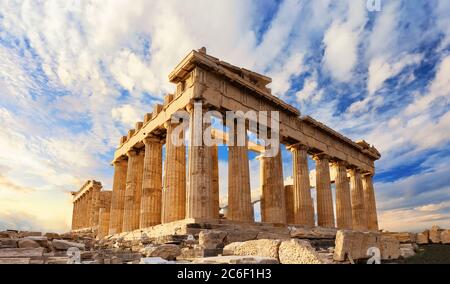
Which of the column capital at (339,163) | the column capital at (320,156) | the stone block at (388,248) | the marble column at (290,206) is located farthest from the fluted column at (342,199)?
the stone block at (388,248)

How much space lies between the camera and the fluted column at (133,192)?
24.0 m

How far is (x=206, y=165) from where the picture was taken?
57.2 feet

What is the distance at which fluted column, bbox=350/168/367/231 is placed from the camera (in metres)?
31.5

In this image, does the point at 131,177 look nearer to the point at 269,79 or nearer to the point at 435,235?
the point at 269,79

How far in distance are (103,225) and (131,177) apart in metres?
8.14

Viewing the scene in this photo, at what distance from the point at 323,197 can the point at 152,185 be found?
12859 mm

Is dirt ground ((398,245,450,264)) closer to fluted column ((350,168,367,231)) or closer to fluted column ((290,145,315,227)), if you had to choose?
fluted column ((290,145,315,227))

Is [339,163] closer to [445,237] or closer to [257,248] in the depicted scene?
[445,237]

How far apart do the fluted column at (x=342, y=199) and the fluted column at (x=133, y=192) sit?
52.7 ft

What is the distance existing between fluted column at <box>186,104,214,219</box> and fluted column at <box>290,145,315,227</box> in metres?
8.97

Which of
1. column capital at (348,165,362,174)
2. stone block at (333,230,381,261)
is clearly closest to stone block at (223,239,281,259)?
stone block at (333,230,381,261)

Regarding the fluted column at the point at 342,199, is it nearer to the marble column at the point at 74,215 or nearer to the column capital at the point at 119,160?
the column capital at the point at 119,160
